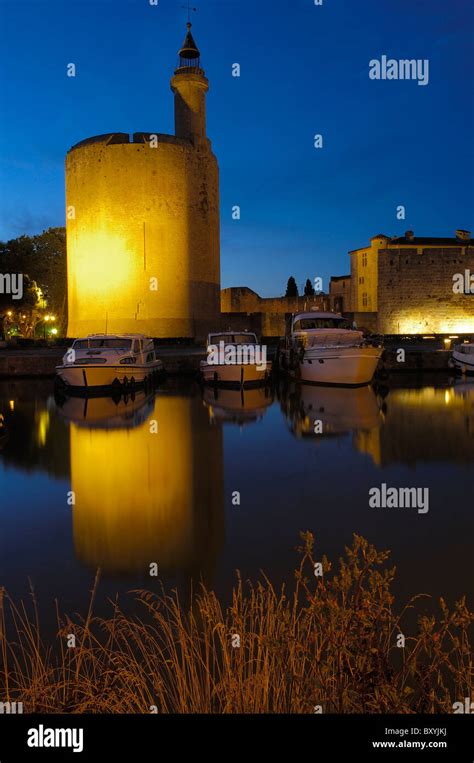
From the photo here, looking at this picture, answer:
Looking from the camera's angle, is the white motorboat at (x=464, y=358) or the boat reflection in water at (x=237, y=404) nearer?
the boat reflection in water at (x=237, y=404)

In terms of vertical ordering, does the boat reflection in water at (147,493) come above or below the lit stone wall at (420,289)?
below

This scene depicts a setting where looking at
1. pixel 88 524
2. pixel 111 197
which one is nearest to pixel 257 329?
pixel 111 197

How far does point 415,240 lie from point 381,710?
4326cm

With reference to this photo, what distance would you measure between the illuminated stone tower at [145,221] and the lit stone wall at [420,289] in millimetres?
8151

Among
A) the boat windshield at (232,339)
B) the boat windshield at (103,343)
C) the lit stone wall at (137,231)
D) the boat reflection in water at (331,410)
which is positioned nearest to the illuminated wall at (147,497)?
the boat reflection in water at (331,410)

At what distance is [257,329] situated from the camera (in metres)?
30.1

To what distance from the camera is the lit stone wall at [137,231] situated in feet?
84.7

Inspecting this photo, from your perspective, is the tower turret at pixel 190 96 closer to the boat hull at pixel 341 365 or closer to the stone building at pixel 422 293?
the stone building at pixel 422 293

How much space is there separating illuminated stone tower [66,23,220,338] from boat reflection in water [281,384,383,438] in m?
12.1

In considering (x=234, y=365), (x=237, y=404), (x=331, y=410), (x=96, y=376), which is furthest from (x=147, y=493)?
(x=234, y=365)

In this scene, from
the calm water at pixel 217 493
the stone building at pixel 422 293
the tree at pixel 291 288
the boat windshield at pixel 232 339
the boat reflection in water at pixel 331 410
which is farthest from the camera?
the tree at pixel 291 288

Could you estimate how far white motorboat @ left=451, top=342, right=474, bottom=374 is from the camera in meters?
18.7

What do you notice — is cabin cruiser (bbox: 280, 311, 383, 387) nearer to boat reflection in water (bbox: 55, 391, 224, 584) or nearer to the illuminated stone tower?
boat reflection in water (bbox: 55, 391, 224, 584)
